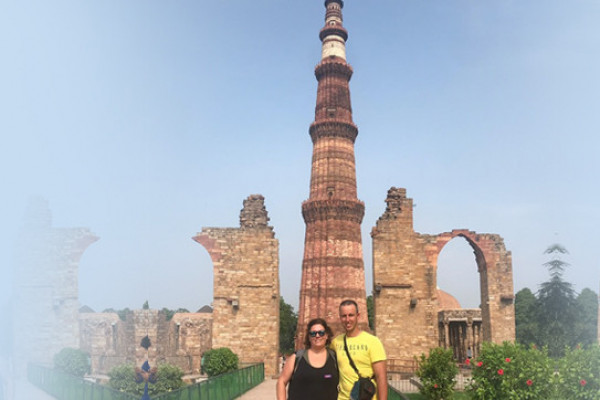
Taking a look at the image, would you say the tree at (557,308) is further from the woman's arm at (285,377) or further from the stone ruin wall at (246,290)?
the woman's arm at (285,377)

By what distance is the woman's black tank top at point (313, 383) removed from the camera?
3547 millimetres

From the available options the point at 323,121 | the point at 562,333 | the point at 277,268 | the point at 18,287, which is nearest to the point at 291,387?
the point at 277,268

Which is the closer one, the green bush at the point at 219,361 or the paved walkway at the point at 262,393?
the paved walkway at the point at 262,393

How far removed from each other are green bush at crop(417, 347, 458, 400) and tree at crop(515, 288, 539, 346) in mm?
25575

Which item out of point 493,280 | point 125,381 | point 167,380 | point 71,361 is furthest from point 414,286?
point 71,361

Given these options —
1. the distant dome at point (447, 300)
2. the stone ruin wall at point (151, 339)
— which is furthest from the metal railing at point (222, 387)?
the distant dome at point (447, 300)

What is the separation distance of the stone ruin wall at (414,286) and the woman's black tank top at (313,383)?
628 inches

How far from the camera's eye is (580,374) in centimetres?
605

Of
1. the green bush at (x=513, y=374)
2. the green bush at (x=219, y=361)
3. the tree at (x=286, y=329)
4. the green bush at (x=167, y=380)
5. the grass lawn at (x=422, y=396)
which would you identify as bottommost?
the tree at (x=286, y=329)

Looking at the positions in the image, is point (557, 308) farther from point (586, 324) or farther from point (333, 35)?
point (333, 35)

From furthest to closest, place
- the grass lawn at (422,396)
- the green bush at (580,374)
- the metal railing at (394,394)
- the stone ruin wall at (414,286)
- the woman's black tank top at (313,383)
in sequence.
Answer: the stone ruin wall at (414,286), the grass lawn at (422,396), the metal railing at (394,394), the green bush at (580,374), the woman's black tank top at (313,383)

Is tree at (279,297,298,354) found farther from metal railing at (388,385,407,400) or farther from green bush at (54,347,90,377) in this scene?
metal railing at (388,385,407,400)

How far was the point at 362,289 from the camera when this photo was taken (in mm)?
22844

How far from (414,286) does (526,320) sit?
22.2 m
